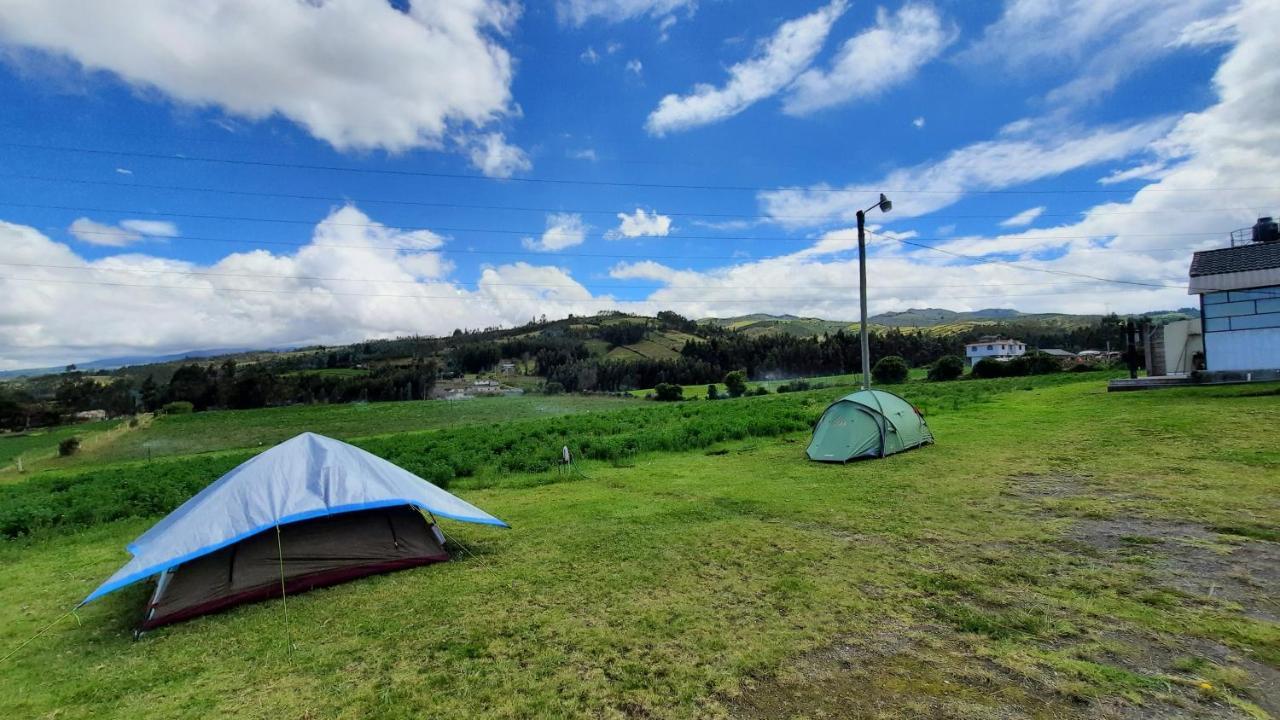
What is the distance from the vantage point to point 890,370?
59875 millimetres

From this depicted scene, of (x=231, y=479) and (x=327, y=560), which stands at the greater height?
(x=231, y=479)

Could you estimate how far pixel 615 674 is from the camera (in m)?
4.70

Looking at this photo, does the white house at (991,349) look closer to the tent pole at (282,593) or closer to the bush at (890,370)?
the bush at (890,370)

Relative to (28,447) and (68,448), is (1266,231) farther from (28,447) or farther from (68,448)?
(28,447)

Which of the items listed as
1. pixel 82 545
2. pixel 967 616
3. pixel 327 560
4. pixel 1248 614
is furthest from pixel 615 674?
pixel 82 545

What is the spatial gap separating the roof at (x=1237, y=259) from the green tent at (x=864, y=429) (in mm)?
18777

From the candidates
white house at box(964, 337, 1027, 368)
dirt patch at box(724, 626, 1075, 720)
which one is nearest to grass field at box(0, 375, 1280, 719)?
dirt patch at box(724, 626, 1075, 720)

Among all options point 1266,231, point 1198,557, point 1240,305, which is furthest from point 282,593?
point 1266,231

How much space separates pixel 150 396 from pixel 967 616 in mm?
122027

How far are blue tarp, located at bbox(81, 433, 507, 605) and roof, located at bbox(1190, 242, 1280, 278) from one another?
3109 centimetres

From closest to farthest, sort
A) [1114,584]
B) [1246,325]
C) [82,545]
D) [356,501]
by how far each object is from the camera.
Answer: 1. [1114,584]
2. [356,501]
3. [82,545]
4. [1246,325]

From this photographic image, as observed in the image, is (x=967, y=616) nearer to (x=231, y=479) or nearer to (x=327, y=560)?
(x=327, y=560)

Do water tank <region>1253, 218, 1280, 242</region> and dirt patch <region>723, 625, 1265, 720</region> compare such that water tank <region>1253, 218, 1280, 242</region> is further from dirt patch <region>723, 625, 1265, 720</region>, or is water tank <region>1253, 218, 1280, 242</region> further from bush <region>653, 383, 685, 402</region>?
bush <region>653, 383, 685, 402</region>

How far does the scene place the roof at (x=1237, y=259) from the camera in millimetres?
21625
